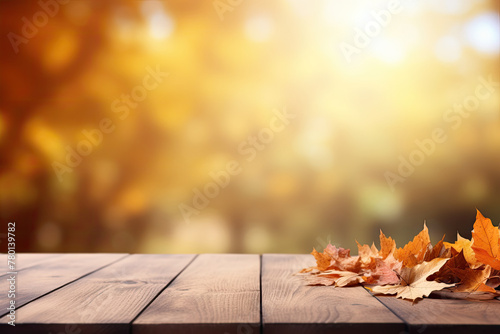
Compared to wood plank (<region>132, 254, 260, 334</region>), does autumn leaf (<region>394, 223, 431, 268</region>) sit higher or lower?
higher

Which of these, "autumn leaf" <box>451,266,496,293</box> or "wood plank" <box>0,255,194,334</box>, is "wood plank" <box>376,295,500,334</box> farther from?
"wood plank" <box>0,255,194,334</box>

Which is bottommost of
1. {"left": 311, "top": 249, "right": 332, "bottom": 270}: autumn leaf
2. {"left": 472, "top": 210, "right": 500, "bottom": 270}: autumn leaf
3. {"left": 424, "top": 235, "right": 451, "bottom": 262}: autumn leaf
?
{"left": 311, "top": 249, "right": 332, "bottom": 270}: autumn leaf

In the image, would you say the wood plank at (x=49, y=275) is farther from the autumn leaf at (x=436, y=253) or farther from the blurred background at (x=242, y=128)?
the autumn leaf at (x=436, y=253)

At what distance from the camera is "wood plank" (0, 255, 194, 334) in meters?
0.58

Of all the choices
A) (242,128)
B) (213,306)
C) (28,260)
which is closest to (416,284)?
(213,306)

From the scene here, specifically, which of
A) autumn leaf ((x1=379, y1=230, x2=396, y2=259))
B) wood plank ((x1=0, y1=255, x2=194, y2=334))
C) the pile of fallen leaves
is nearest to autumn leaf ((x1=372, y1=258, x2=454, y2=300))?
the pile of fallen leaves

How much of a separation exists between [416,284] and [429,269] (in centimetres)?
3

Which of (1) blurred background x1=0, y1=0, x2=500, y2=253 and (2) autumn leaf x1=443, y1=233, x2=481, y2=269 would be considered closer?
(2) autumn leaf x1=443, y1=233, x2=481, y2=269

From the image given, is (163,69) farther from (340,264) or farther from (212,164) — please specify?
(340,264)

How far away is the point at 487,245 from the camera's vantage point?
740 millimetres

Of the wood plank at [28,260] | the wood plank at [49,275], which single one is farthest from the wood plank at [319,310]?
the wood plank at [28,260]

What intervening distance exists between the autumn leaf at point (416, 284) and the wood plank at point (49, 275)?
0.59 meters

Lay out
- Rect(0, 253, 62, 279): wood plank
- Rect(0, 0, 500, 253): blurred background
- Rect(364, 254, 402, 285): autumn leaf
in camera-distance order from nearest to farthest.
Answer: Rect(364, 254, 402, 285): autumn leaf
Rect(0, 253, 62, 279): wood plank
Rect(0, 0, 500, 253): blurred background

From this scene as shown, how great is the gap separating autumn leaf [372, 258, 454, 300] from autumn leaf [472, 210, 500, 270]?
0.06 metres
